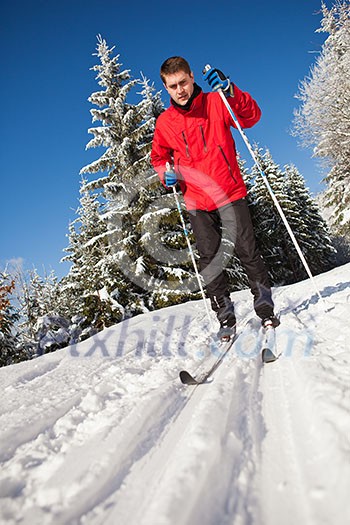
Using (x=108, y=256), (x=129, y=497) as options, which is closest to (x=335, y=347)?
(x=129, y=497)

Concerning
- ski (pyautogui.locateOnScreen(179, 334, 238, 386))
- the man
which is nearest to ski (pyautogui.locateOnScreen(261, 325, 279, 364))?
the man

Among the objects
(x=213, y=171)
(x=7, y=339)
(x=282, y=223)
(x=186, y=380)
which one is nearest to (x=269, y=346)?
(x=186, y=380)

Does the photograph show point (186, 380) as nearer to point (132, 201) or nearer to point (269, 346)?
point (269, 346)

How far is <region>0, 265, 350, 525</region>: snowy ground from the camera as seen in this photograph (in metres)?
0.95

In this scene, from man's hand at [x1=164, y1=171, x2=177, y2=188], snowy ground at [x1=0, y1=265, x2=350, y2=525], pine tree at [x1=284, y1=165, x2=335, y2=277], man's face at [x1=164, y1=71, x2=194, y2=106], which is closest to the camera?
snowy ground at [x1=0, y1=265, x2=350, y2=525]

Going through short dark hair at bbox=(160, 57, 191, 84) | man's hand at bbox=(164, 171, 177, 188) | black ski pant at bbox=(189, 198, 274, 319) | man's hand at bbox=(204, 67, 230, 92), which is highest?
short dark hair at bbox=(160, 57, 191, 84)

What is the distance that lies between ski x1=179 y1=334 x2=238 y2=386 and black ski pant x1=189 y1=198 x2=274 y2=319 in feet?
1.74

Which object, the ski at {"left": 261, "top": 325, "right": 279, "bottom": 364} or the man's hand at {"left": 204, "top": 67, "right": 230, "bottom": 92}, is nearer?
the ski at {"left": 261, "top": 325, "right": 279, "bottom": 364}

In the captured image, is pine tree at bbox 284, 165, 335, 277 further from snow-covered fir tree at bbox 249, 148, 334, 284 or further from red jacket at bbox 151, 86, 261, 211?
red jacket at bbox 151, 86, 261, 211

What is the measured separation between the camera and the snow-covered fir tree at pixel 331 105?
53.8 ft

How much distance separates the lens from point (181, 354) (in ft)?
9.98

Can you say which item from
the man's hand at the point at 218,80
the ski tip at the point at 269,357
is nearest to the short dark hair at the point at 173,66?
the man's hand at the point at 218,80

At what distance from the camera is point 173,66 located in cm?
324

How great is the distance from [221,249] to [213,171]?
880 millimetres
